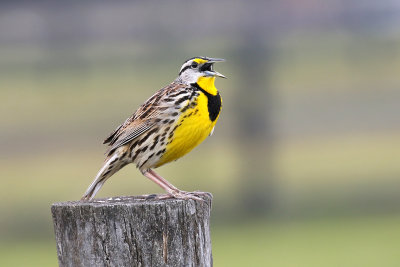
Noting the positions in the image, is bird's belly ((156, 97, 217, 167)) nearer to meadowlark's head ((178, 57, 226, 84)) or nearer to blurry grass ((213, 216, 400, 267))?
meadowlark's head ((178, 57, 226, 84))

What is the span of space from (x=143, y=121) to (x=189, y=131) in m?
0.24

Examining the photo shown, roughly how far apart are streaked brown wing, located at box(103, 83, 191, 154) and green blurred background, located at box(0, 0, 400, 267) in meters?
4.29

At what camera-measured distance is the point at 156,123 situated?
14.9 feet

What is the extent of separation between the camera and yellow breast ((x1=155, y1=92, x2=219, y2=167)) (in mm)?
A: 4480

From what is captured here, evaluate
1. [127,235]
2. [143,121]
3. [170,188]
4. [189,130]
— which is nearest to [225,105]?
[143,121]

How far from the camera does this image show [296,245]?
9383 millimetres

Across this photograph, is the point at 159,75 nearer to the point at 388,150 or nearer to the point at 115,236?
the point at 388,150

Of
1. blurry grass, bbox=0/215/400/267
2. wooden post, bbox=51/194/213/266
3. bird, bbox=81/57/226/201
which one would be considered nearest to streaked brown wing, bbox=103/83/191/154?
bird, bbox=81/57/226/201

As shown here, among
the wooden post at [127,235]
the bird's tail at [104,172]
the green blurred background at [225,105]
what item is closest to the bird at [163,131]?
the bird's tail at [104,172]

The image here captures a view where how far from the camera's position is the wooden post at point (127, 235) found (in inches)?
135

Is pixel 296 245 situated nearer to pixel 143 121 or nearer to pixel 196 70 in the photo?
pixel 196 70

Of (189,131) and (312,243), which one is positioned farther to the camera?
(312,243)

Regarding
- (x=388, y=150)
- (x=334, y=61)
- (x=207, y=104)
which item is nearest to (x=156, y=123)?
(x=207, y=104)

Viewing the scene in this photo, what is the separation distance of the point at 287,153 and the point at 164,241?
36.7ft
